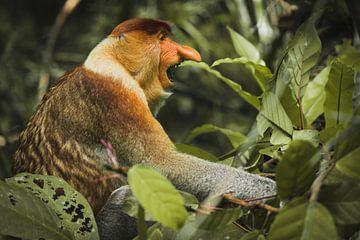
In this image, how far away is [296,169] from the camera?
4.35 ft

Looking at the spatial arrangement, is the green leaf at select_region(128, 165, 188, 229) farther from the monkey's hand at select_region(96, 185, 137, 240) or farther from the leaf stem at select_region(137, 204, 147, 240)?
the monkey's hand at select_region(96, 185, 137, 240)

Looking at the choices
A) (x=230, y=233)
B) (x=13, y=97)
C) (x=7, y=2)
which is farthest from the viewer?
(x=7, y=2)

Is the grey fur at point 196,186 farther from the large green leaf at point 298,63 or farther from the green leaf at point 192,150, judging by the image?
the large green leaf at point 298,63

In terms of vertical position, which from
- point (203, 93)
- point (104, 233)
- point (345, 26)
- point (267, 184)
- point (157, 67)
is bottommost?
point (203, 93)

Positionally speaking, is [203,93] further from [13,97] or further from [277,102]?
[277,102]

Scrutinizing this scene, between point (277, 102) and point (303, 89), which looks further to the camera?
point (303, 89)

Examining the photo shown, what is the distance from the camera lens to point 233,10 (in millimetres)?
4312

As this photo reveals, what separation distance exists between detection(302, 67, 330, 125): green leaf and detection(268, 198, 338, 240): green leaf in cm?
96

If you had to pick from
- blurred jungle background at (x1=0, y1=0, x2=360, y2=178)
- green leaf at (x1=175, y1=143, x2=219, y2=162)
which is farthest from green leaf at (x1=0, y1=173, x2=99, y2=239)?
blurred jungle background at (x1=0, y1=0, x2=360, y2=178)

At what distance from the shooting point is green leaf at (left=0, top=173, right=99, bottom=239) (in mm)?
1543

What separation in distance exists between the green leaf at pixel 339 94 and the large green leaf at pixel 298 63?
104mm

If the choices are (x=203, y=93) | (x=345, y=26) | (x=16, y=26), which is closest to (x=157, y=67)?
(x=345, y=26)

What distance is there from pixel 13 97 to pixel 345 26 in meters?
2.69

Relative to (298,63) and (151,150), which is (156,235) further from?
(151,150)
